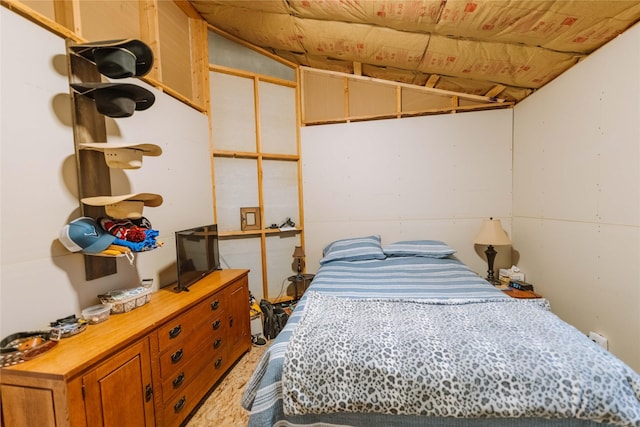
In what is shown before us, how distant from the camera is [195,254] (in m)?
2.18

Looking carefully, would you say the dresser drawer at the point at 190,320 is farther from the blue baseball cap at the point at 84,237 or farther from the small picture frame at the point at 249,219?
the small picture frame at the point at 249,219

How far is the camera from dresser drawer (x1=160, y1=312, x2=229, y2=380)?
1.52 m

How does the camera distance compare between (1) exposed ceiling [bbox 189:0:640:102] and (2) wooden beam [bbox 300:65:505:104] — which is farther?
(2) wooden beam [bbox 300:65:505:104]

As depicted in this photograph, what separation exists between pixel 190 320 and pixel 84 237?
786 millimetres

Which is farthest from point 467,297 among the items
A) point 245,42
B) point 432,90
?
point 245,42

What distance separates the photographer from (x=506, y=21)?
1808 mm

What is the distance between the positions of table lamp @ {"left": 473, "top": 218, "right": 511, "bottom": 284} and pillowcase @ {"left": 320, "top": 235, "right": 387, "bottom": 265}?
1.05m

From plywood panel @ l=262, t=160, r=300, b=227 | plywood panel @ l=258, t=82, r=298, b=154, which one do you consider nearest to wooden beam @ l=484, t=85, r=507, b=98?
plywood panel @ l=258, t=82, r=298, b=154

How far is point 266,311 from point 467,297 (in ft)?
6.34

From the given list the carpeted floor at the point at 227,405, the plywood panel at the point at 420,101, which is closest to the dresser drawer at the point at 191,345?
the carpeted floor at the point at 227,405

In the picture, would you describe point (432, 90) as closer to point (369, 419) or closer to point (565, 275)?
point (565, 275)

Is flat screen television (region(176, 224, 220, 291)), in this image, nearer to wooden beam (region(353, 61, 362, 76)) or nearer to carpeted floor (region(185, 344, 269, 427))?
carpeted floor (region(185, 344, 269, 427))

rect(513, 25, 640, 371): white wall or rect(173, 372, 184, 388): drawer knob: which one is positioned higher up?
rect(513, 25, 640, 371): white wall

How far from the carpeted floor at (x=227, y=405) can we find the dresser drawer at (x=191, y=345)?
1.11ft
